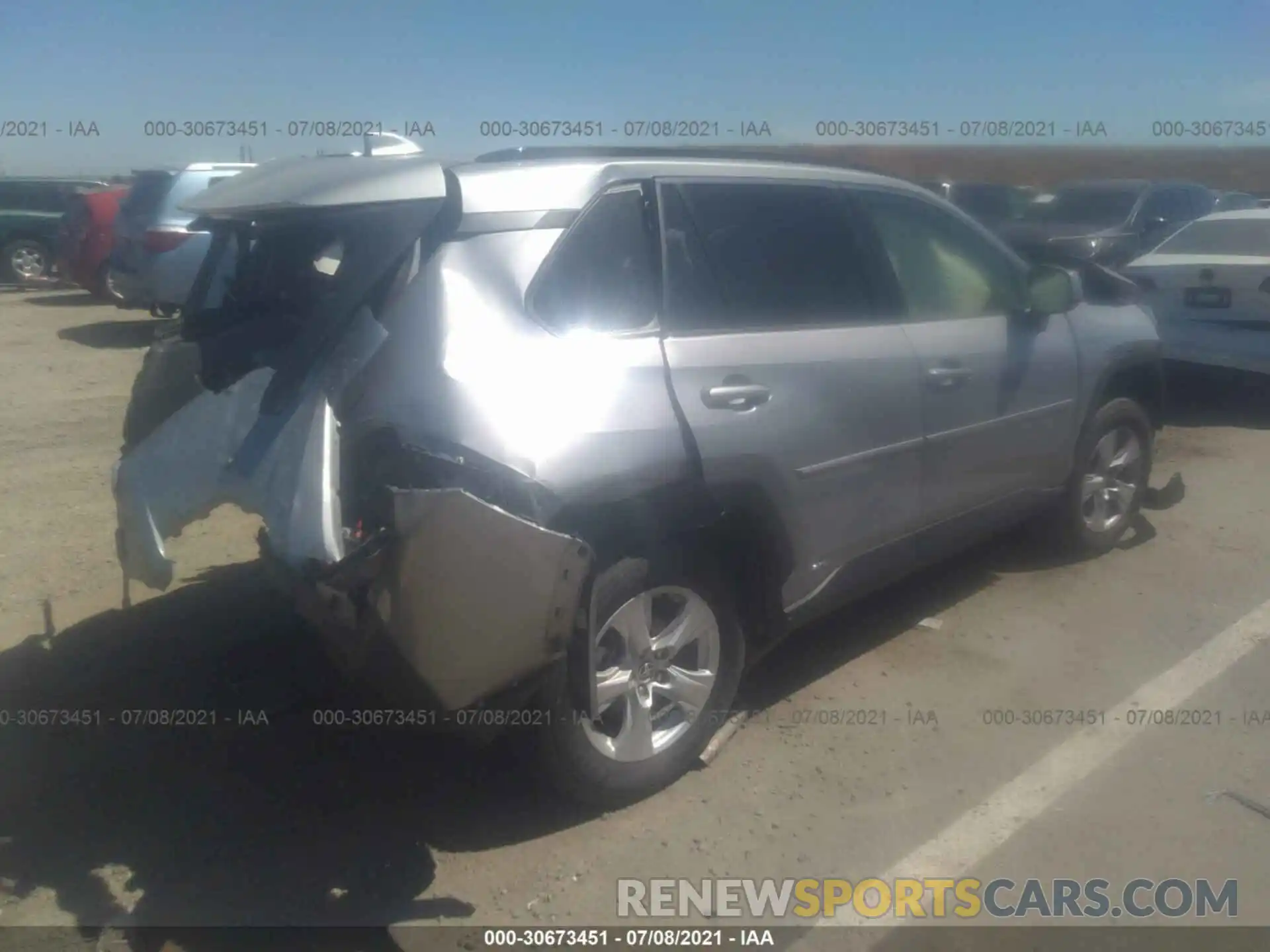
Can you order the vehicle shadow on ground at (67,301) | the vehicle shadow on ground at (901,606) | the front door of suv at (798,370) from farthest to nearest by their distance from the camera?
1. the vehicle shadow on ground at (67,301)
2. the vehicle shadow on ground at (901,606)
3. the front door of suv at (798,370)

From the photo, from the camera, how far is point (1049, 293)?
4.92 meters

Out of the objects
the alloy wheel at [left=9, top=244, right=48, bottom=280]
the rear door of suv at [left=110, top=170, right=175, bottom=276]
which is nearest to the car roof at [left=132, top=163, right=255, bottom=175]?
the rear door of suv at [left=110, top=170, right=175, bottom=276]

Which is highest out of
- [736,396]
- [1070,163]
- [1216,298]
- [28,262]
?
[736,396]

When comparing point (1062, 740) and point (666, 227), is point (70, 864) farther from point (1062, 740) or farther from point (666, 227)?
point (1062, 740)

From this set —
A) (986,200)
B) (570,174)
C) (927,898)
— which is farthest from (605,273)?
(986,200)

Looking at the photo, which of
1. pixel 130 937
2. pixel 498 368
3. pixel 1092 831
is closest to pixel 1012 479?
pixel 1092 831

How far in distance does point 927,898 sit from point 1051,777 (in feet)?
2.67

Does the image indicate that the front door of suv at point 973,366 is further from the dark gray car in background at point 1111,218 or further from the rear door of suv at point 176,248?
the rear door of suv at point 176,248

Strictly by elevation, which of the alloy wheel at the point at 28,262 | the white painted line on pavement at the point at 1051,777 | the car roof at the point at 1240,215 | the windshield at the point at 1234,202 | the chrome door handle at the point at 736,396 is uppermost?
the chrome door handle at the point at 736,396

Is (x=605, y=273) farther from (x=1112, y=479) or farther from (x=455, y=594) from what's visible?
(x=1112, y=479)

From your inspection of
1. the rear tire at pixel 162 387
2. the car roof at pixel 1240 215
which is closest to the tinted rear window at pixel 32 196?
the car roof at pixel 1240 215

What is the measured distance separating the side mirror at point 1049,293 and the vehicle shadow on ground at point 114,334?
906 cm

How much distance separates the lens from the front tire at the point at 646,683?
3.37 m

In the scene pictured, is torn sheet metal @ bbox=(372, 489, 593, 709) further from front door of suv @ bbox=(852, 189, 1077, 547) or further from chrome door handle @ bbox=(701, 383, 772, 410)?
front door of suv @ bbox=(852, 189, 1077, 547)
